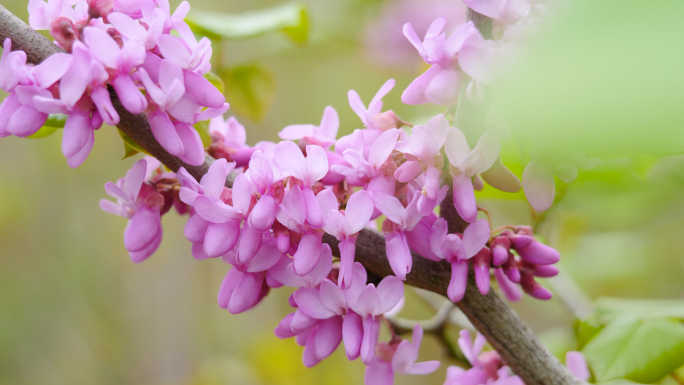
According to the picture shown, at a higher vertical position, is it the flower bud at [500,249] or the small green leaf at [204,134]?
the flower bud at [500,249]

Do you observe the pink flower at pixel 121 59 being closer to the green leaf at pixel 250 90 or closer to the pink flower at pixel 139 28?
the pink flower at pixel 139 28

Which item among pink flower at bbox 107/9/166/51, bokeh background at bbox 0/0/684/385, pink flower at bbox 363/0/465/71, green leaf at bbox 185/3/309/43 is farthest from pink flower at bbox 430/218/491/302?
bokeh background at bbox 0/0/684/385

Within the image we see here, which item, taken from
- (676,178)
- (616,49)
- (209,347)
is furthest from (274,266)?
(209,347)

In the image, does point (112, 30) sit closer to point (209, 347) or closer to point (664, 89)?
point (664, 89)

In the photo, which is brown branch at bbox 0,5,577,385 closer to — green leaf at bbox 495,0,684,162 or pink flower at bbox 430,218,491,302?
pink flower at bbox 430,218,491,302

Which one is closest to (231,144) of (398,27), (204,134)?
(204,134)

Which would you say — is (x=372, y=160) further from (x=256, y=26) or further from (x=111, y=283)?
(x=111, y=283)

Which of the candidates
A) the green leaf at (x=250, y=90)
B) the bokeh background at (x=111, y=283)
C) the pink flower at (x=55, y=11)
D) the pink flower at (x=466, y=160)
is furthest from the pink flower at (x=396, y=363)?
the bokeh background at (x=111, y=283)
